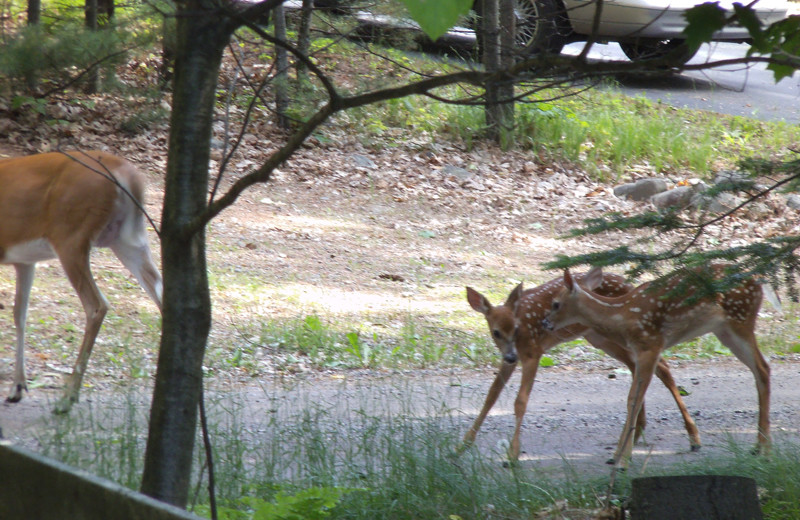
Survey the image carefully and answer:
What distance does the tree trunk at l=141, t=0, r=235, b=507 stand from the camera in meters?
2.89

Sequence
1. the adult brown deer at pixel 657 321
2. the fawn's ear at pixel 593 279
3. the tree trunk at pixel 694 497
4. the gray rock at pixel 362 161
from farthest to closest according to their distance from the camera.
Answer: the gray rock at pixel 362 161, the fawn's ear at pixel 593 279, the adult brown deer at pixel 657 321, the tree trunk at pixel 694 497

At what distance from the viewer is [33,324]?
803 cm

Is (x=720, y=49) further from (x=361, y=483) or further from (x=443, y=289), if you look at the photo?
(x=361, y=483)

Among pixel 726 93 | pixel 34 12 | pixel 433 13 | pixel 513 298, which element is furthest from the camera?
pixel 726 93

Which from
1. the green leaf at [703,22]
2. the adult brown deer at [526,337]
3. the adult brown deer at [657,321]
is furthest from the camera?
the adult brown deer at [526,337]

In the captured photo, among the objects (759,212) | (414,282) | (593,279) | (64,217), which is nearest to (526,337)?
(593,279)

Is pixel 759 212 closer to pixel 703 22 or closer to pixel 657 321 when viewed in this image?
pixel 657 321

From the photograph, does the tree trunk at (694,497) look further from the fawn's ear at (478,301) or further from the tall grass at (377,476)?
the fawn's ear at (478,301)

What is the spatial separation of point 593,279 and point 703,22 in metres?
4.02

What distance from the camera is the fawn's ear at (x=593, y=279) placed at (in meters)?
6.16

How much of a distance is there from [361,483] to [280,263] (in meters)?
6.35

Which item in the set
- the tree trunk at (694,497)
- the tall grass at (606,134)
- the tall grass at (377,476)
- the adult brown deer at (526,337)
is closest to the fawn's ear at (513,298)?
the adult brown deer at (526,337)

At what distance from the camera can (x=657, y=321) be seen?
574 cm

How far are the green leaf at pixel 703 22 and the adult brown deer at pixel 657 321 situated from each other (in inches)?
133
